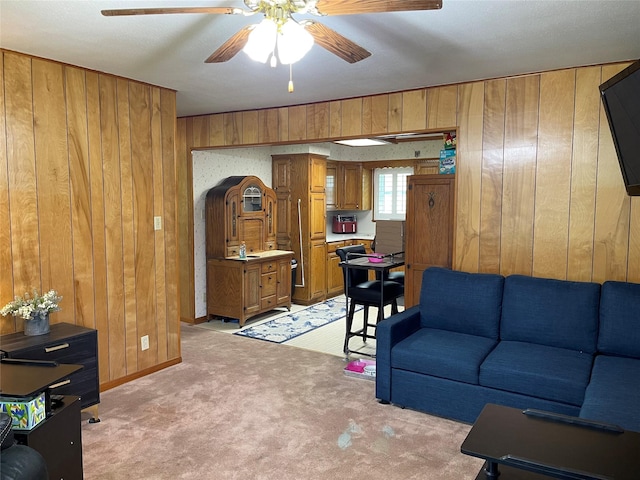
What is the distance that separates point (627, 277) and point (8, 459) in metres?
3.61

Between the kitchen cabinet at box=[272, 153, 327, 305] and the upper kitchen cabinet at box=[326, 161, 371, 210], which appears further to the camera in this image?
the upper kitchen cabinet at box=[326, 161, 371, 210]

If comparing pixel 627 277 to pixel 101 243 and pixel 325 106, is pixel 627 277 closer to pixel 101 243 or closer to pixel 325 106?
pixel 325 106

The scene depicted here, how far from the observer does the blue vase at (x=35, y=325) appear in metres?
3.06

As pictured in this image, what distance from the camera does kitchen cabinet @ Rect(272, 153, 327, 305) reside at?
6.62 m

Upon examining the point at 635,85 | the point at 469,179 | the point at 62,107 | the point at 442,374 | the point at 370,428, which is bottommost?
the point at 370,428

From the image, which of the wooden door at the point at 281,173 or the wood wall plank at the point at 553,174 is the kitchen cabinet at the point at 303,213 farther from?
the wood wall plank at the point at 553,174

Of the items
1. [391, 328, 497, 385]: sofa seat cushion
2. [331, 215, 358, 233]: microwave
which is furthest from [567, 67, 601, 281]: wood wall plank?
[331, 215, 358, 233]: microwave

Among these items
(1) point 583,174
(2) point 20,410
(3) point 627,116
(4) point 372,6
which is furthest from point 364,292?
(4) point 372,6

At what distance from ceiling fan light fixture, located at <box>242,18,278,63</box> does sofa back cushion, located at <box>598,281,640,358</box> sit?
269cm

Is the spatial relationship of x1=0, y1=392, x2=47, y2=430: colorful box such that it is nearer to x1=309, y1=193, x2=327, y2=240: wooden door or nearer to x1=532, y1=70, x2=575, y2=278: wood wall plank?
x1=532, y1=70, x2=575, y2=278: wood wall plank

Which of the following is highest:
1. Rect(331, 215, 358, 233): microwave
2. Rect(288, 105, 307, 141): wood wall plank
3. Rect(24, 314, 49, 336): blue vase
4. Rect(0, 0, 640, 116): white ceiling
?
Rect(0, 0, 640, 116): white ceiling

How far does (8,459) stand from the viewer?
144 cm

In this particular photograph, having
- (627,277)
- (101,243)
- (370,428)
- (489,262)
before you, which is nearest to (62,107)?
(101,243)

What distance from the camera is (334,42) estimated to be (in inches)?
78.4
